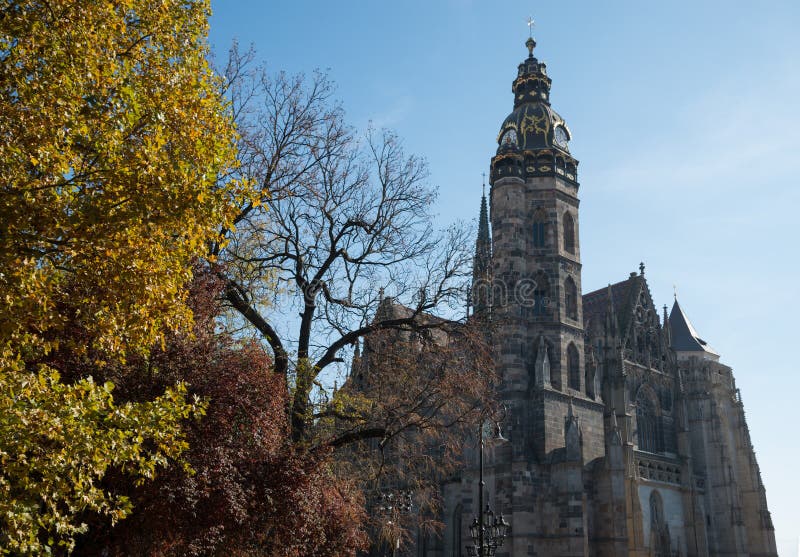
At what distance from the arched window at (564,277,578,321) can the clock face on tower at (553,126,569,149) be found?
774 centimetres

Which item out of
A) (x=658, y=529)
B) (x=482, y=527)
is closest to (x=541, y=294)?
(x=658, y=529)

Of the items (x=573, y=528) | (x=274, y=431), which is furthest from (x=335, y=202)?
(x=573, y=528)

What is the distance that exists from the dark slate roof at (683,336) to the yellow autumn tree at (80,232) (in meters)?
48.1

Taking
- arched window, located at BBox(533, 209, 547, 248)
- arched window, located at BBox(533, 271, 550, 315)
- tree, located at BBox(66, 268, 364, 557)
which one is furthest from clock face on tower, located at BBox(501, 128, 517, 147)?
tree, located at BBox(66, 268, 364, 557)

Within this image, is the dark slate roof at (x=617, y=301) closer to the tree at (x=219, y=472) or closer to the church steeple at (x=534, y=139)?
the church steeple at (x=534, y=139)

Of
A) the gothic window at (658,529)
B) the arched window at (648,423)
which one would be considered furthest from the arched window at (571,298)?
the gothic window at (658,529)

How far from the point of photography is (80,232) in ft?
28.0

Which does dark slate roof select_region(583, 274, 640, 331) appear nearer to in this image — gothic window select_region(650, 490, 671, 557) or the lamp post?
gothic window select_region(650, 490, 671, 557)

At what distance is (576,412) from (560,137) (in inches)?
600

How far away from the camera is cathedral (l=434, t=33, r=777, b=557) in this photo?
34469 mm

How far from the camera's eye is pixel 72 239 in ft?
28.9

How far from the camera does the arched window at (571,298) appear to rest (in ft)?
128

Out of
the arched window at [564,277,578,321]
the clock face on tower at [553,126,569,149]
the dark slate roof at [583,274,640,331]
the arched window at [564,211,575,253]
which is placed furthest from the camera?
the dark slate roof at [583,274,640,331]

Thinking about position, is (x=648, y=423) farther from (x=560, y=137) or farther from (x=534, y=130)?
(x=534, y=130)
